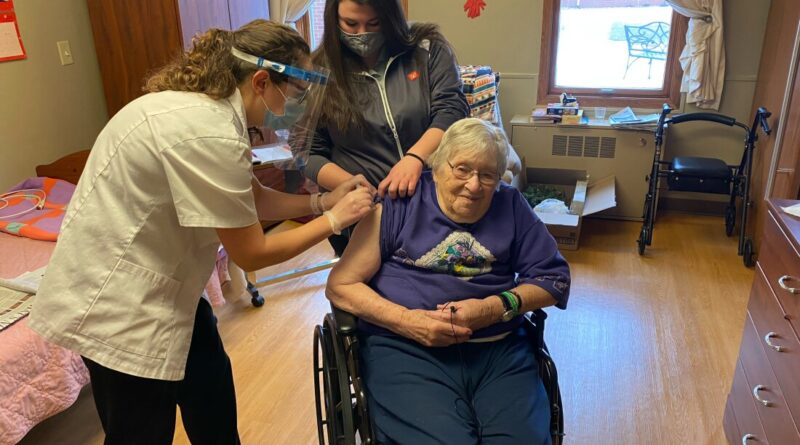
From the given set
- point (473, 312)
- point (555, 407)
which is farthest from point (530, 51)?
point (555, 407)

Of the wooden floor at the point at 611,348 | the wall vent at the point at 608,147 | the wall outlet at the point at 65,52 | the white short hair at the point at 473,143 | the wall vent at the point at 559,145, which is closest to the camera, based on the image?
the white short hair at the point at 473,143

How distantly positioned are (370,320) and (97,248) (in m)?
0.67

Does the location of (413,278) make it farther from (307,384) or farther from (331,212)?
(307,384)

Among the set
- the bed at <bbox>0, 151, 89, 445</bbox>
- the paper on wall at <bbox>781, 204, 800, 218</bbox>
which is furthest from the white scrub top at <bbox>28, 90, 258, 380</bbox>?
the paper on wall at <bbox>781, 204, 800, 218</bbox>

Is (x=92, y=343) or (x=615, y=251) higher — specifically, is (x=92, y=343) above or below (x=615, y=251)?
above

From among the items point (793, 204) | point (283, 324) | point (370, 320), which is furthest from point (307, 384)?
point (793, 204)

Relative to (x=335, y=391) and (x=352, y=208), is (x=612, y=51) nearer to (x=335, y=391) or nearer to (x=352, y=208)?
(x=352, y=208)

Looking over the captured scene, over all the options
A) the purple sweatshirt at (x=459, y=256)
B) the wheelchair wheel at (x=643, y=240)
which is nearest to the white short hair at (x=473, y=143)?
the purple sweatshirt at (x=459, y=256)

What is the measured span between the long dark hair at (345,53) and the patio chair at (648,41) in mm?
2752

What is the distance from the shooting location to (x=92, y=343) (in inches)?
47.8

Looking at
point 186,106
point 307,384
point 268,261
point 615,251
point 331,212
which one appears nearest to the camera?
point 186,106

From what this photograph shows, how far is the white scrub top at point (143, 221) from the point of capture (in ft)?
3.70

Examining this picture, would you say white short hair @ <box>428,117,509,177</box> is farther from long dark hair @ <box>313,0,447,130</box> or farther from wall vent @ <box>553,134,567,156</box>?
wall vent @ <box>553,134,567,156</box>

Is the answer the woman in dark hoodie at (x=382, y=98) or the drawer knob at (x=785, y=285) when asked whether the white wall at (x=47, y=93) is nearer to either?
the woman in dark hoodie at (x=382, y=98)
